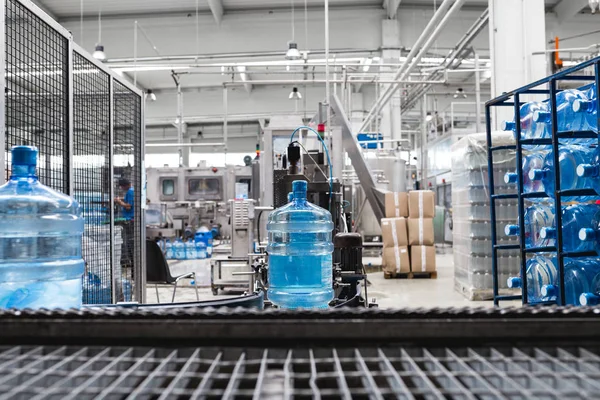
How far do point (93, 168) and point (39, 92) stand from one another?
886 mm

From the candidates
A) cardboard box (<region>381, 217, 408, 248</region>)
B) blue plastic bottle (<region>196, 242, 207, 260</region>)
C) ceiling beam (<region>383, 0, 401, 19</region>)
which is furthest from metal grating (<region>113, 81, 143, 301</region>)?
ceiling beam (<region>383, 0, 401, 19</region>)

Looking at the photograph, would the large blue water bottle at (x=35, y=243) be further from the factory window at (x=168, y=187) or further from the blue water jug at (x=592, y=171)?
the factory window at (x=168, y=187)

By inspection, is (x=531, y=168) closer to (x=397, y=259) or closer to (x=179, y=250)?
(x=397, y=259)

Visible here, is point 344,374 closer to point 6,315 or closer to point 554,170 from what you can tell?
point 6,315

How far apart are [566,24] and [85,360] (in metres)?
13.8

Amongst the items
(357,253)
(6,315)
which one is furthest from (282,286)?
(6,315)

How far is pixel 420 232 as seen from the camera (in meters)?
7.64

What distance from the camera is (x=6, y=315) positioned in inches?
32.9

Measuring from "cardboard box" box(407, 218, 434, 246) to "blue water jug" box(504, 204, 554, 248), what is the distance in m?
3.40

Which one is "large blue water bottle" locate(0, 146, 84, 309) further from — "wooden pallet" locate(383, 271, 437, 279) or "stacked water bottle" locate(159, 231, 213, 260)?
"stacked water bottle" locate(159, 231, 213, 260)

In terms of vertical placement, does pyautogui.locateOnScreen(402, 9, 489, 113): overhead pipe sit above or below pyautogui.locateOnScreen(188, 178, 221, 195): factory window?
above

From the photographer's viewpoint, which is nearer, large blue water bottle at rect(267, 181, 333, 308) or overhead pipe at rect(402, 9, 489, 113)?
large blue water bottle at rect(267, 181, 333, 308)

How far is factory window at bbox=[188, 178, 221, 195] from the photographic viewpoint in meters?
12.5

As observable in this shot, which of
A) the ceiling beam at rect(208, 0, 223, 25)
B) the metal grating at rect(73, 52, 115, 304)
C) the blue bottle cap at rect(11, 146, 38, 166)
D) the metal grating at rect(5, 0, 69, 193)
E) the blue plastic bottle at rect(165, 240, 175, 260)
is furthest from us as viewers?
the ceiling beam at rect(208, 0, 223, 25)
